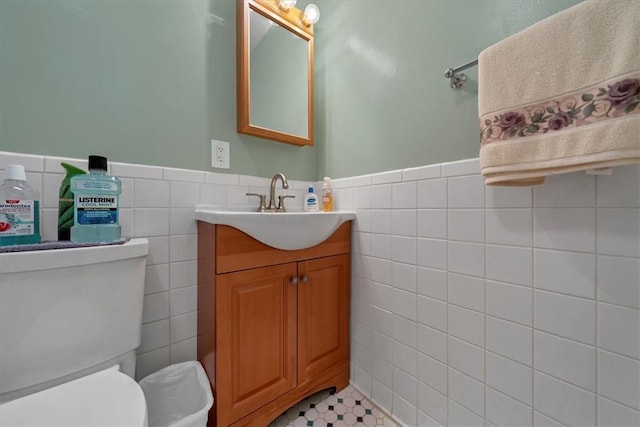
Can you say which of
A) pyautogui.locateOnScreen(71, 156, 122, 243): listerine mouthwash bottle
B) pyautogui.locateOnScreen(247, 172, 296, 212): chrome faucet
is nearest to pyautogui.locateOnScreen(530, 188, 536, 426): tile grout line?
pyautogui.locateOnScreen(247, 172, 296, 212): chrome faucet

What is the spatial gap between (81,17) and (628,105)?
1.50 m

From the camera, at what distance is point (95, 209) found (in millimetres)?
700

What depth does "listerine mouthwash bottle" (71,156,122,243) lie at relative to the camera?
686mm

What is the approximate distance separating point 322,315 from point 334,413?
406 mm

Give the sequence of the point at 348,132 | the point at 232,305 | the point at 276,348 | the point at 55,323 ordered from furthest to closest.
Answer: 1. the point at 348,132
2. the point at 276,348
3. the point at 232,305
4. the point at 55,323

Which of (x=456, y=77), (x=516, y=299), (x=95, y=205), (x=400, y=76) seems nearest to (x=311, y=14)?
(x=400, y=76)

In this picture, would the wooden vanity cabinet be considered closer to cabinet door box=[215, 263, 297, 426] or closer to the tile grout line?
cabinet door box=[215, 263, 297, 426]

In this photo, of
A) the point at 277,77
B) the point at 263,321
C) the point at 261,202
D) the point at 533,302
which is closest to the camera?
the point at 533,302

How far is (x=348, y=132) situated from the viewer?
126cm

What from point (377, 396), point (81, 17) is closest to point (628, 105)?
point (377, 396)

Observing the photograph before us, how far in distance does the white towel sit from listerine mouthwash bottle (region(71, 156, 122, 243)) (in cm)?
108

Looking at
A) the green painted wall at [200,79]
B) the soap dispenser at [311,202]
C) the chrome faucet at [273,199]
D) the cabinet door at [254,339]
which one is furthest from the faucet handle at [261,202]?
the cabinet door at [254,339]

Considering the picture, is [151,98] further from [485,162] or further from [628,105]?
[628,105]

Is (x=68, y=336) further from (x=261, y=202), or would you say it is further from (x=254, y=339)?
(x=261, y=202)
